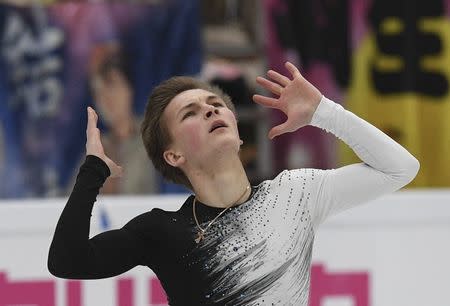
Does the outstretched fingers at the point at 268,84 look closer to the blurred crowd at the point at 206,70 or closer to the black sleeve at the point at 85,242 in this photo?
the black sleeve at the point at 85,242

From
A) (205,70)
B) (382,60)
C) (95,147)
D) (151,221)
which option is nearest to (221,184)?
(151,221)

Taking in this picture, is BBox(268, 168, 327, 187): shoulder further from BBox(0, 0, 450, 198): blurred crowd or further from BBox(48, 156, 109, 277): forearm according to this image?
BBox(0, 0, 450, 198): blurred crowd

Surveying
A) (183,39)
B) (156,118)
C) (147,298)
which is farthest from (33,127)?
(156,118)

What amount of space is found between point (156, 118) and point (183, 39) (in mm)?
3320

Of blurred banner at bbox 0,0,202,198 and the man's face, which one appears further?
blurred banner at bbox 0,0,202,198

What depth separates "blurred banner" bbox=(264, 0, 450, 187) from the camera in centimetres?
586

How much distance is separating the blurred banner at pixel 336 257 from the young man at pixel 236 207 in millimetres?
936

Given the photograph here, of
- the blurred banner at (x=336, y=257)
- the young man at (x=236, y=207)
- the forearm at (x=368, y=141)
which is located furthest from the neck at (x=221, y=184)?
the blurred banner at (x=336, y=257)

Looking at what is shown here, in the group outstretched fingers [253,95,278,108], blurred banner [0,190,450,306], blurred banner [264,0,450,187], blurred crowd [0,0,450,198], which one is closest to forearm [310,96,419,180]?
outstretched fingers [253,95,278,108]

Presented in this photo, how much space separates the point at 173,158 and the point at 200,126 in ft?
0.39

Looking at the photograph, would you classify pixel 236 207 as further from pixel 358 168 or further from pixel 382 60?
pixel 382 60

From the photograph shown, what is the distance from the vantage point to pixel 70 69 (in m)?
5.52

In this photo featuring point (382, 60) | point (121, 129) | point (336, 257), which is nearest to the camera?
point (336, 257)

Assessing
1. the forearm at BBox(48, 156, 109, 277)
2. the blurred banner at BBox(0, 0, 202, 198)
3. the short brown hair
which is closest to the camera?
the forearm at BBox(48, 156, 109, 277)
